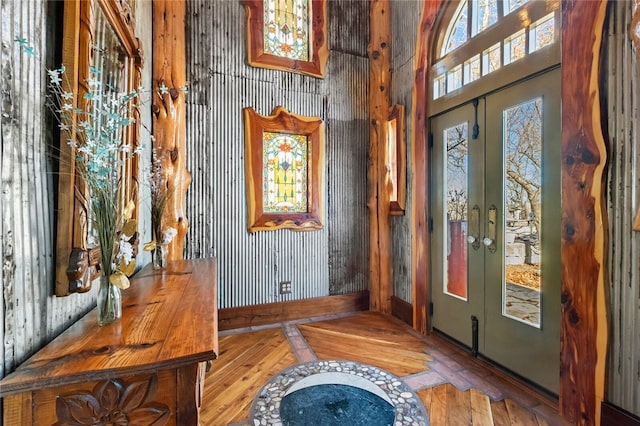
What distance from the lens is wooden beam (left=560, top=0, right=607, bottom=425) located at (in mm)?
1531

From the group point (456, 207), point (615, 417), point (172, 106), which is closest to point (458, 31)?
point (456, 207)

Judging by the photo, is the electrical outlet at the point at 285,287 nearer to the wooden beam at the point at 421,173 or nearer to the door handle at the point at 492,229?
the wooden beam at the point at 421,173

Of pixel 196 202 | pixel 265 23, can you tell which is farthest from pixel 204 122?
pixel 265 23

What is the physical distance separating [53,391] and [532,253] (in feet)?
8.31

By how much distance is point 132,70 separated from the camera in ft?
5.91

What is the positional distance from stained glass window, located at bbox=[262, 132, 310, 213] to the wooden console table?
212cm

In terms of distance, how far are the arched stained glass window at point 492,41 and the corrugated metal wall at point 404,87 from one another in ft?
1.21

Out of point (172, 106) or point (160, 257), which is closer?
point (160, 257)

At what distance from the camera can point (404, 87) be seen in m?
3.19

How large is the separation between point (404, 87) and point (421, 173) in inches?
41.9

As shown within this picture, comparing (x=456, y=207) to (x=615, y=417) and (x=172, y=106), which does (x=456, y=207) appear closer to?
(x=615, y=417)

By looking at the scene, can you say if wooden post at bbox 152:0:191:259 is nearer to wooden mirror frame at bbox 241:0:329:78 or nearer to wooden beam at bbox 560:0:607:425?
wooden mirror frame at bbox 241:0:329:78

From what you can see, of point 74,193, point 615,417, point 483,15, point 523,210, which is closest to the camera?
point 74,193

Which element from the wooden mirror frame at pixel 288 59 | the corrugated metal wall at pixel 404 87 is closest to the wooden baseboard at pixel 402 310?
the corrugated metal wall at pixel 404 87
